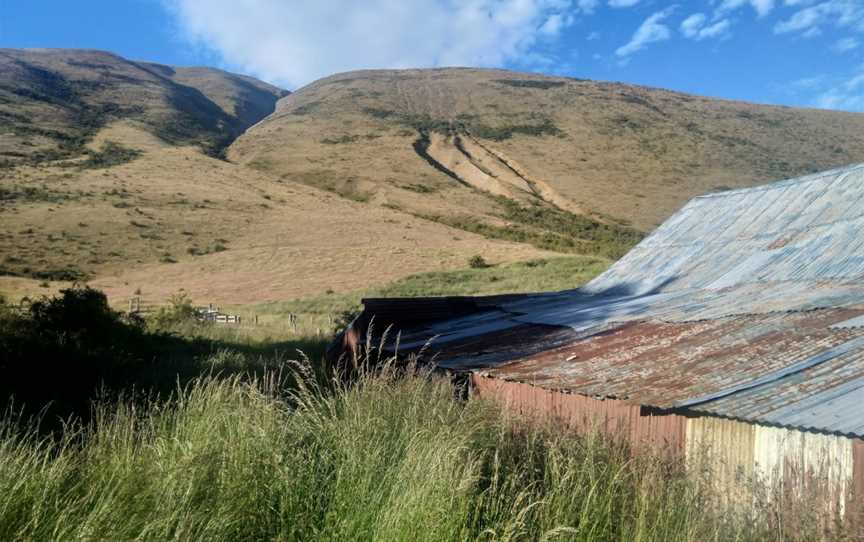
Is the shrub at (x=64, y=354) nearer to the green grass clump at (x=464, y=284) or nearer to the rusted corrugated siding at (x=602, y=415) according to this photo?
the rusted corrugated siding at (x=602, y=415)

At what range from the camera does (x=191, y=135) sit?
281ft

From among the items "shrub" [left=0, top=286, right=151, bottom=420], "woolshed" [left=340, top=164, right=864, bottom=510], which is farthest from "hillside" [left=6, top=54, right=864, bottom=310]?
"woolshed" [left=340, top=164, right=864, bottom=510]

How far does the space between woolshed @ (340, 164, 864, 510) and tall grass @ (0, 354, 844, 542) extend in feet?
2.75

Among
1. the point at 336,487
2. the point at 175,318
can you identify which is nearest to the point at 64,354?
the point at 336,487

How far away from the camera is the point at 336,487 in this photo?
13.2ft

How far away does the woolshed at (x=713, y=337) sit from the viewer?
5.77 meters

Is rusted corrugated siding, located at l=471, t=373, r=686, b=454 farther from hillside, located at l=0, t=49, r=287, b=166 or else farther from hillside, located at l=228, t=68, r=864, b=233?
hillside, located at l=0, t=49, r=287, b=166

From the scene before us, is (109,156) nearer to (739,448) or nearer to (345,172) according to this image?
(345,172)

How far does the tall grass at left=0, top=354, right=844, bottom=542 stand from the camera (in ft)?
11.7

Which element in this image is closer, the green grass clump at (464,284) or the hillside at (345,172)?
the green grass clump at (464,284)

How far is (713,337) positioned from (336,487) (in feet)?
18.1

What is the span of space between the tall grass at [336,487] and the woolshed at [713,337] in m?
0.84

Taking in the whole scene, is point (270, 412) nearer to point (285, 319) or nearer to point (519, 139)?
point (285, 319)

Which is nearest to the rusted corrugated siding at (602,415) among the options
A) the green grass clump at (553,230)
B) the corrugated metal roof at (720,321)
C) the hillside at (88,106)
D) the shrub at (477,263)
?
the corrugated metal roof at (720,321)
